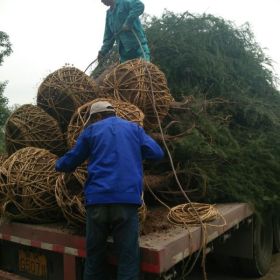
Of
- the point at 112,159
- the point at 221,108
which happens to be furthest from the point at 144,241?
the point at 221,108

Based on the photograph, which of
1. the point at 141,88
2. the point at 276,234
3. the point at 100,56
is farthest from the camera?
the point at 100,56

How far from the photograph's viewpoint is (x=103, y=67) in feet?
22.0

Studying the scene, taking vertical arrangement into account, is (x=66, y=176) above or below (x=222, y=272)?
above

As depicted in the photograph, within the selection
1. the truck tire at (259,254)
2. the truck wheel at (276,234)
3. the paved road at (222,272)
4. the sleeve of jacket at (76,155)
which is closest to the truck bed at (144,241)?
the sleeve of jacket at (76,155)

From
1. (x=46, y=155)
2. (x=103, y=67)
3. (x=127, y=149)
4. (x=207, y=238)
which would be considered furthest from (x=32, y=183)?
(x=103, y=67)

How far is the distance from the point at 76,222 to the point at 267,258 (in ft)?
10.4

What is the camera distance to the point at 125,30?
19.7ft

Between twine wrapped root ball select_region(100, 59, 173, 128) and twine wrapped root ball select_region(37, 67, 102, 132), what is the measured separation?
20 centimetres

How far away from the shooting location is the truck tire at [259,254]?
17.2ft

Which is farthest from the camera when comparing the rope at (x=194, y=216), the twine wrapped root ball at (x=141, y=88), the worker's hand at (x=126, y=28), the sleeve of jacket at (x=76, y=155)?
the worker's hand at (x=126, y=28)

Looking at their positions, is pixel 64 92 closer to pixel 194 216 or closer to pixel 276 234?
pixel 194 216

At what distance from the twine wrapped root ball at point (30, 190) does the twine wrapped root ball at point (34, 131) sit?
1.92ft

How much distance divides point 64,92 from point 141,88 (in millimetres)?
825

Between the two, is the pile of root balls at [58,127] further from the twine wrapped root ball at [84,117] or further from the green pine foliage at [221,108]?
the green pine foliage at [221,108]
